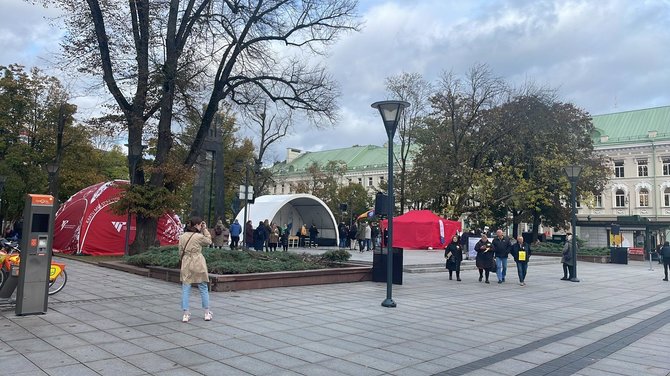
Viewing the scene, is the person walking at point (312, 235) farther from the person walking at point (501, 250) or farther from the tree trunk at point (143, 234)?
the person walking at point (501, 250)

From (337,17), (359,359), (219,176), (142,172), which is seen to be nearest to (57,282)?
(359,359)

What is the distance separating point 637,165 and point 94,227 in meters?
64.4

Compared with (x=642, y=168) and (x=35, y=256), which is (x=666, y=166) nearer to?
(x=642, y=168)

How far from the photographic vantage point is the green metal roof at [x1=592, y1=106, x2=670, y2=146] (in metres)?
65.1

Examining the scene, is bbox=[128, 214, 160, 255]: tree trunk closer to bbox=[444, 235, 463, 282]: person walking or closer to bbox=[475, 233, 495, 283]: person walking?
bbox=[444, 235, 463, 282]: person walking

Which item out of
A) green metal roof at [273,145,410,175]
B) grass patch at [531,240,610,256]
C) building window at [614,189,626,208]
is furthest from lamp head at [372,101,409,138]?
green metal roof at [273,145,410,175]

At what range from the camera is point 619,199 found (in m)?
67.2

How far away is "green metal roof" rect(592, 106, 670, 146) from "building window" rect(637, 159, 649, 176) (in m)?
2.75

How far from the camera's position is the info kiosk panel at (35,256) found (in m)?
8.54

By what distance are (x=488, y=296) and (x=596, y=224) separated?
29323 mm

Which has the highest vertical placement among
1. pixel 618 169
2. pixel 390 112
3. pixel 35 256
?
pixel 618 169

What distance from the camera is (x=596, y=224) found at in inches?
1523

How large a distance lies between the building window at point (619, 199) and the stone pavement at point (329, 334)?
60590 millimetres

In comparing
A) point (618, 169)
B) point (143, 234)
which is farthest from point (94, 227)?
point (618, 169)
